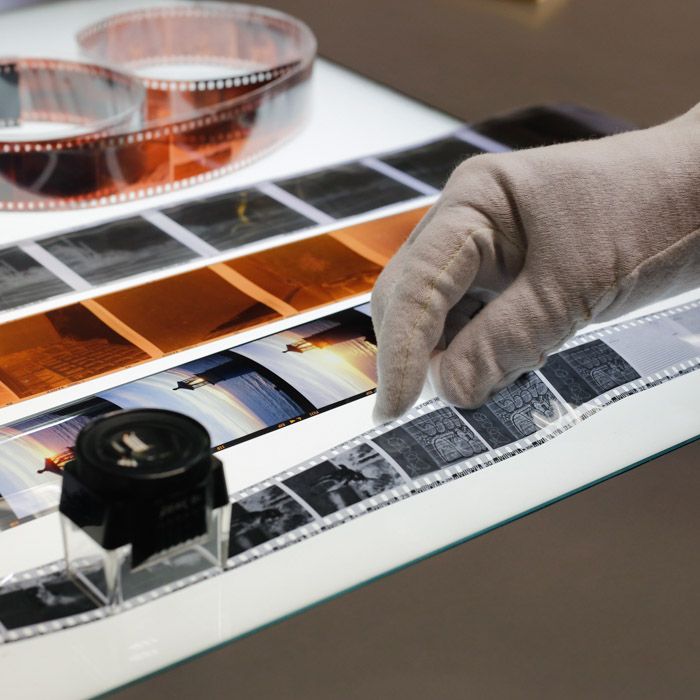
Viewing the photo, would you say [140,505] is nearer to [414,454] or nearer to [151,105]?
[414,454]

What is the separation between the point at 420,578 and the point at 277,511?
0.50 ft

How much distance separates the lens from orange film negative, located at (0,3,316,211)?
1695 mm

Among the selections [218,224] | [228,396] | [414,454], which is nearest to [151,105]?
[218,224]

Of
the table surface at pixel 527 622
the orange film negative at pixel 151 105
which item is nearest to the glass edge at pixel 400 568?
the table surface at pixel 527 622

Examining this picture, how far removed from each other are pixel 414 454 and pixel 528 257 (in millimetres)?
228

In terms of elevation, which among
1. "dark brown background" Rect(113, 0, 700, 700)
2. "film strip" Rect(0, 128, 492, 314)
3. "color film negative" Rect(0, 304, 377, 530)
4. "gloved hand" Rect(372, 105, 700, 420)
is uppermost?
"gloved hand" Rect(372, 105, 700, 420)

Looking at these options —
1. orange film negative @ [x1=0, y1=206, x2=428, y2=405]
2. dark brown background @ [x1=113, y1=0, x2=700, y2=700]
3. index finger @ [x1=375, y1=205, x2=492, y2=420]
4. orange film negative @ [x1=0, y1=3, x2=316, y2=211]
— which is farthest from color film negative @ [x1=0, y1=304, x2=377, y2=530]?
orange film negative @ [x1=0, y1=3, x2=316, y2=211]

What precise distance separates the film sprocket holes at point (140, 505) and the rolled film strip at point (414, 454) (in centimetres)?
1

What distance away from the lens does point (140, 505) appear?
885mm

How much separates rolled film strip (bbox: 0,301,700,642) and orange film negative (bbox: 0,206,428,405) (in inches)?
11.7

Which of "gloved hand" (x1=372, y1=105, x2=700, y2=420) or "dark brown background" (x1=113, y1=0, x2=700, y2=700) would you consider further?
"gloved hand" (x1=372, y1=105, x2=700, y2=420)

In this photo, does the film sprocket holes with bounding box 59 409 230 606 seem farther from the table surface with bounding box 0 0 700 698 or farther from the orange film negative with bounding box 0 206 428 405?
the orange film negative with bounding box 0 206 428 405

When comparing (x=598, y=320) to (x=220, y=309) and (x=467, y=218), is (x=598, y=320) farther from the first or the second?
(x=220, y=309)

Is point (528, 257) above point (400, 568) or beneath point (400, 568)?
above
